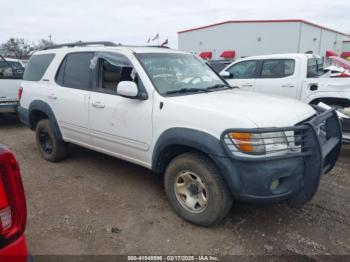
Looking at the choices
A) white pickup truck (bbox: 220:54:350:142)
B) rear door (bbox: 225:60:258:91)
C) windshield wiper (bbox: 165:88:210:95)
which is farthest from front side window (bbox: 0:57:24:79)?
windshield wiper (bbox: 165:88:210:95)

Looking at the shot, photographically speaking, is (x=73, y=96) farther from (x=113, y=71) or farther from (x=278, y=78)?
(x=278, y=78)

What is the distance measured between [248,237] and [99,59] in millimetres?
2889

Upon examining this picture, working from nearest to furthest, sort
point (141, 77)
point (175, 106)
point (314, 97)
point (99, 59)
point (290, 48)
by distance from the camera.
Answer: point (175, 106) → point (141, 77) → point (99, 59) → point (314, 97) → point (290, 48)

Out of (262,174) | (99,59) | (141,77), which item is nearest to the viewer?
(262,174)

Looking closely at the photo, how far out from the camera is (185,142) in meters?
3.12

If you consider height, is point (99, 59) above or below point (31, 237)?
above

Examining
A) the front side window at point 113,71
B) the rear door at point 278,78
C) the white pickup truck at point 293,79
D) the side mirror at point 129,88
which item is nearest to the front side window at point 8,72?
the front side window at point 113,71

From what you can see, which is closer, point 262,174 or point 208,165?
point 262,174

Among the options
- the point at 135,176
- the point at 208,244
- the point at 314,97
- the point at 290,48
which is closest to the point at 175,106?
the point at 208,244

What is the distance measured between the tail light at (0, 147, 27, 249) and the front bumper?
1721 mm

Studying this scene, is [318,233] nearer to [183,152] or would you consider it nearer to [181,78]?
[183,152]

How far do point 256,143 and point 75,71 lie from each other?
3017 mm

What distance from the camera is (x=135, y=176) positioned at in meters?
4.70

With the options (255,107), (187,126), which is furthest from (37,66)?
(255,107)
